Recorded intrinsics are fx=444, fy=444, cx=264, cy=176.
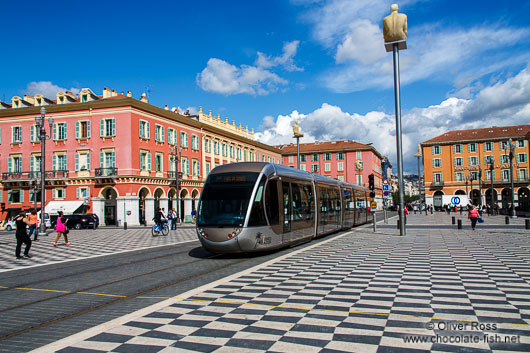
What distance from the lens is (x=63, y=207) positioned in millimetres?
45625

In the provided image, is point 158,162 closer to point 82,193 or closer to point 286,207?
point 82,193

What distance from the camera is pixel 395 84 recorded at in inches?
882

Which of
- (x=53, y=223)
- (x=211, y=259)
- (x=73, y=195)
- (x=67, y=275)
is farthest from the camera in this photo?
(x=73, y=195)

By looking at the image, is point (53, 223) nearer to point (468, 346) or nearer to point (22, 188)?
point (22, 188)

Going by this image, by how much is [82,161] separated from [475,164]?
70.1 metres

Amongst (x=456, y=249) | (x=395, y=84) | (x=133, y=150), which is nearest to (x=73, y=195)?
(x=133, y=150)

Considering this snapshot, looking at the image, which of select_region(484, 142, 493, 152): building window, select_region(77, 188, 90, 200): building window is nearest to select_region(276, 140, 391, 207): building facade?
select_region(484, 142, 493, 152): building window

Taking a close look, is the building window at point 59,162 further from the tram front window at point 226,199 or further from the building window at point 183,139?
the tram front window at point 226,199

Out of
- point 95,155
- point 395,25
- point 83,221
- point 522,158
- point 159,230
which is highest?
point 395,25

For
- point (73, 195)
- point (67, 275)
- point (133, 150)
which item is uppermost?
point (133, 150)

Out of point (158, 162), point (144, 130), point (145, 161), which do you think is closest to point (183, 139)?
point (158, 162)

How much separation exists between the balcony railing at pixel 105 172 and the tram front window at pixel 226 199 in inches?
1319

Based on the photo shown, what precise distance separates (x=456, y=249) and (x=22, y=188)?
151 ft

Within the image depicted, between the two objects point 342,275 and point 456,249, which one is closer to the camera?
point 342,275
